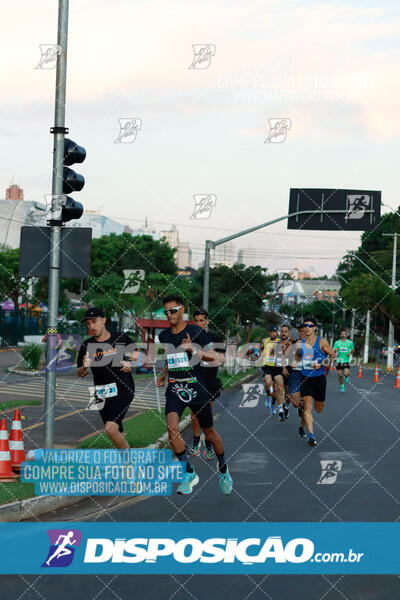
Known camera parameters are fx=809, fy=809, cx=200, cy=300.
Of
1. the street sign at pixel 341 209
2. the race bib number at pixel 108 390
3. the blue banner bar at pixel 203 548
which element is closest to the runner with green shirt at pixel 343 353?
the street sign at pixel 341 209

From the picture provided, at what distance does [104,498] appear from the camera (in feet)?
27.3

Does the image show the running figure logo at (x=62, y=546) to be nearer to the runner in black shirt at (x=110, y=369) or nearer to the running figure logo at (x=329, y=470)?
the runner in black shirt at (x=110, y=369)

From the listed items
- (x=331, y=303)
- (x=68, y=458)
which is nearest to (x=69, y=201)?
(x=68, y=458)

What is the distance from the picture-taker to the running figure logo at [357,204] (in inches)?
792

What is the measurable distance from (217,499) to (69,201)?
3768 mm

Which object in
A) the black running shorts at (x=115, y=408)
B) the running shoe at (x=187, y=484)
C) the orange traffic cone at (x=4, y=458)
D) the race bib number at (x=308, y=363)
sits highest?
the race bib number at (x=308, y=363)

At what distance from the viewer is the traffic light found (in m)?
9.28

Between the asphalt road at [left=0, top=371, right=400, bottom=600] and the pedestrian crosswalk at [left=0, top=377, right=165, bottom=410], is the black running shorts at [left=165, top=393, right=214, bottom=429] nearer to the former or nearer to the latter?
the asphalt road at [left=0, top=371, right=400, bottom=600]

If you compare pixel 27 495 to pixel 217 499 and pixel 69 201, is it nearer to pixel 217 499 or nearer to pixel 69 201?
pixel 217 499

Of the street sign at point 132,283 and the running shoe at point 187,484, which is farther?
the street sign at point 132,283

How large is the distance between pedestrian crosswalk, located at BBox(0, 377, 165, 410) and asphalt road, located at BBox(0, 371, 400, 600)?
13.6 ft

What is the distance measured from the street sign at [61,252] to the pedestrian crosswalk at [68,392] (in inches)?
350
